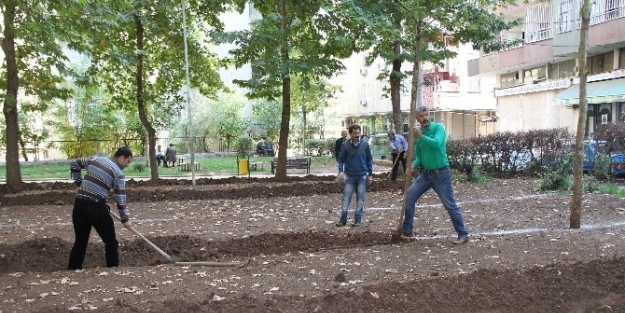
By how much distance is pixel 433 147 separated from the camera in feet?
19.8

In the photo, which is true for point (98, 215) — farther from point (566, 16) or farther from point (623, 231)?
point (566, 16)

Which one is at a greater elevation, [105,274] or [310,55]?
[310,55]

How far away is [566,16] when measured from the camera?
976 inches

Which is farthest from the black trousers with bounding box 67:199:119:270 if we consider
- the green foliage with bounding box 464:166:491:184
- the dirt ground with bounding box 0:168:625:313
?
the green foliage with bounding box 464:166:491:184

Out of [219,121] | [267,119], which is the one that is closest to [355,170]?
[267,119]

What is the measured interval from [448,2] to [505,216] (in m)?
3.53

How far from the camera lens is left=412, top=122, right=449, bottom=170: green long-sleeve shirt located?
599 centimetres

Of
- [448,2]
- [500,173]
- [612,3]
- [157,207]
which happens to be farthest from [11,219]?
[612,3]

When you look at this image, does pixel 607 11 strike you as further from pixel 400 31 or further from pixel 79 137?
pixel 79 137

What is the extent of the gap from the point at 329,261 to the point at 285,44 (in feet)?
27.3

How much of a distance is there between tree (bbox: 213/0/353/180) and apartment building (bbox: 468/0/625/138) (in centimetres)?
1187

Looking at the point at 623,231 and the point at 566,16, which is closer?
the point at 623,231

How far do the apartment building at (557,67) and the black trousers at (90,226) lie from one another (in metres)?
19.0

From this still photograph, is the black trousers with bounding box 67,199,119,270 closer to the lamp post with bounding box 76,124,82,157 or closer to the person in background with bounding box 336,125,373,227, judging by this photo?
the person in background with bounding box 336,125,373,227
